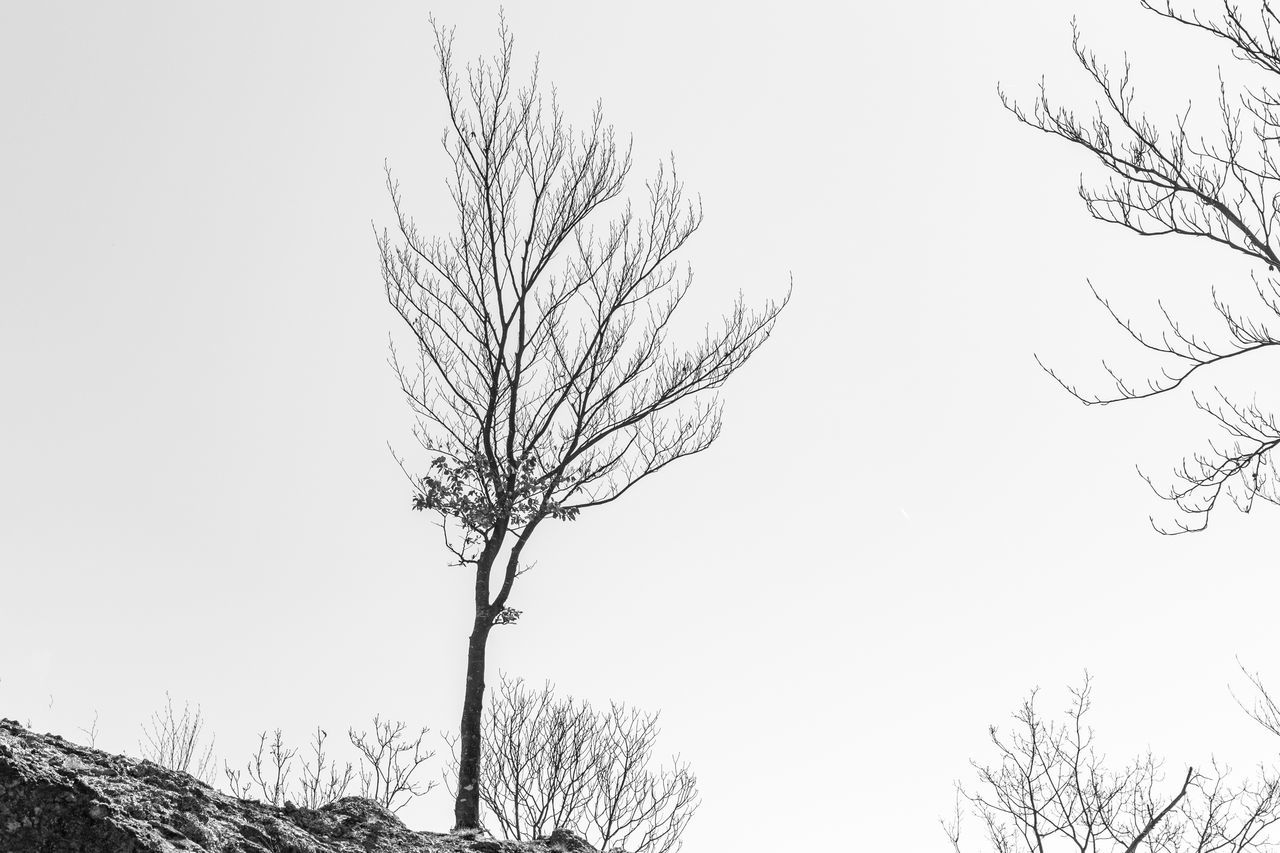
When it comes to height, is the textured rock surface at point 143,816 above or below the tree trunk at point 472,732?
below

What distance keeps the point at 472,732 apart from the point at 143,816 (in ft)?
14.3

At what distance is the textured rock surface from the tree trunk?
2.07m

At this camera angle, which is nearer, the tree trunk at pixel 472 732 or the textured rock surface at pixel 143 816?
the textured rock surface at pixel 143 816

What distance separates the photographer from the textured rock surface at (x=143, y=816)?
3371mm

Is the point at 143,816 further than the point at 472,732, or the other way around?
the point at 472,732

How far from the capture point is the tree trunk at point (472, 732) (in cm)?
732

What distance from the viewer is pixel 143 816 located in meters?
3.74

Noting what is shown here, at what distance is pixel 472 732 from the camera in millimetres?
7984

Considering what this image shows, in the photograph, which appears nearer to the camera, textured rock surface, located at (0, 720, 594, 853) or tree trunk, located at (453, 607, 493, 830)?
textured rock surface, located at (0, 720, 594, 853)

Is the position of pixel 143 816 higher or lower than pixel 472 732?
lower

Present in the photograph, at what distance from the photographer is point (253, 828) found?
13.5 ft

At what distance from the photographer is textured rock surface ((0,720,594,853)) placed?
133 inches

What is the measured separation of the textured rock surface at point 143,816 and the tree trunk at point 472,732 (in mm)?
2075

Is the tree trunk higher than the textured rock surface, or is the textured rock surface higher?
the tree trunk
